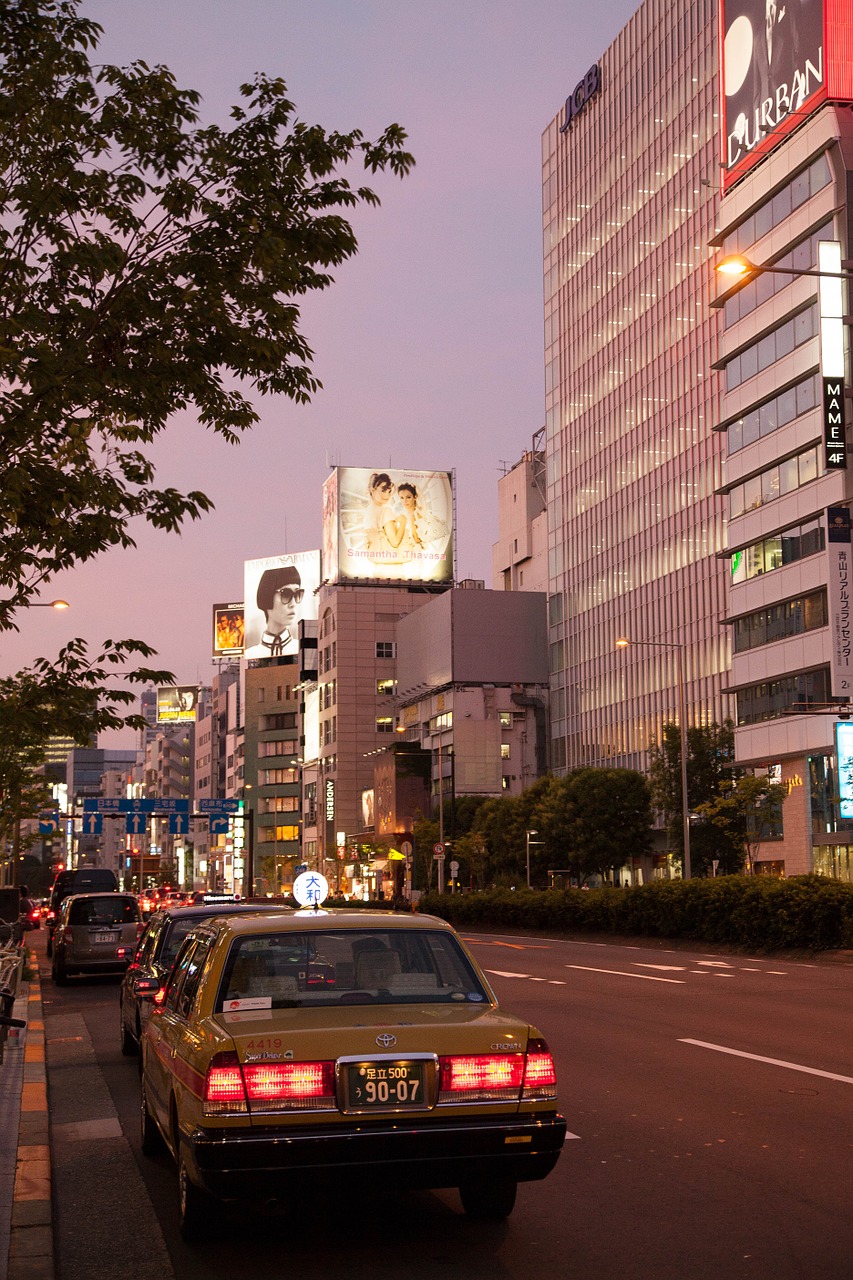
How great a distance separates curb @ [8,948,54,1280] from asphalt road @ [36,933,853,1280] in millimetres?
129

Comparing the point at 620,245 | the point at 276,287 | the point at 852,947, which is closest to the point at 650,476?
the point at 620,245

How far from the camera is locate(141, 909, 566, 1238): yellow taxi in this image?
664 cm

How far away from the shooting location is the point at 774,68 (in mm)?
71125

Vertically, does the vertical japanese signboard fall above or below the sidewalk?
above

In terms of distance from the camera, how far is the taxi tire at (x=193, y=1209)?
7168mm

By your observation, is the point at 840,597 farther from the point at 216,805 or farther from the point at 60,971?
the point at 216,805

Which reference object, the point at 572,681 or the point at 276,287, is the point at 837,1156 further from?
the point at 572,681

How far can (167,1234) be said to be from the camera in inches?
303

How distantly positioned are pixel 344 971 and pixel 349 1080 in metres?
0.98

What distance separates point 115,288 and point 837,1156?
7594 mm

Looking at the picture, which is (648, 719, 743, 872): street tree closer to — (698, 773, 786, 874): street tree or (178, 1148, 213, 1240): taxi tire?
(698, 773, 786, 874): street tree

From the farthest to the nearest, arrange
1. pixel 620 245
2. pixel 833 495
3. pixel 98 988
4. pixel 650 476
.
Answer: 1. pixel 620 245
2. pixel 650 476
3. pixel 833 495
4. pixel 98 988

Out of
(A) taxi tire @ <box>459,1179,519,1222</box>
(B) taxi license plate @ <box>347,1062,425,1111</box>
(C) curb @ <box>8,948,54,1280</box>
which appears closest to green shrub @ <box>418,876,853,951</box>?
(C) curb @ <box>8,948,54,1280</box>

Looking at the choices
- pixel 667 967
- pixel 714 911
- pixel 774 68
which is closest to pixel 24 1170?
pixel 667 967
